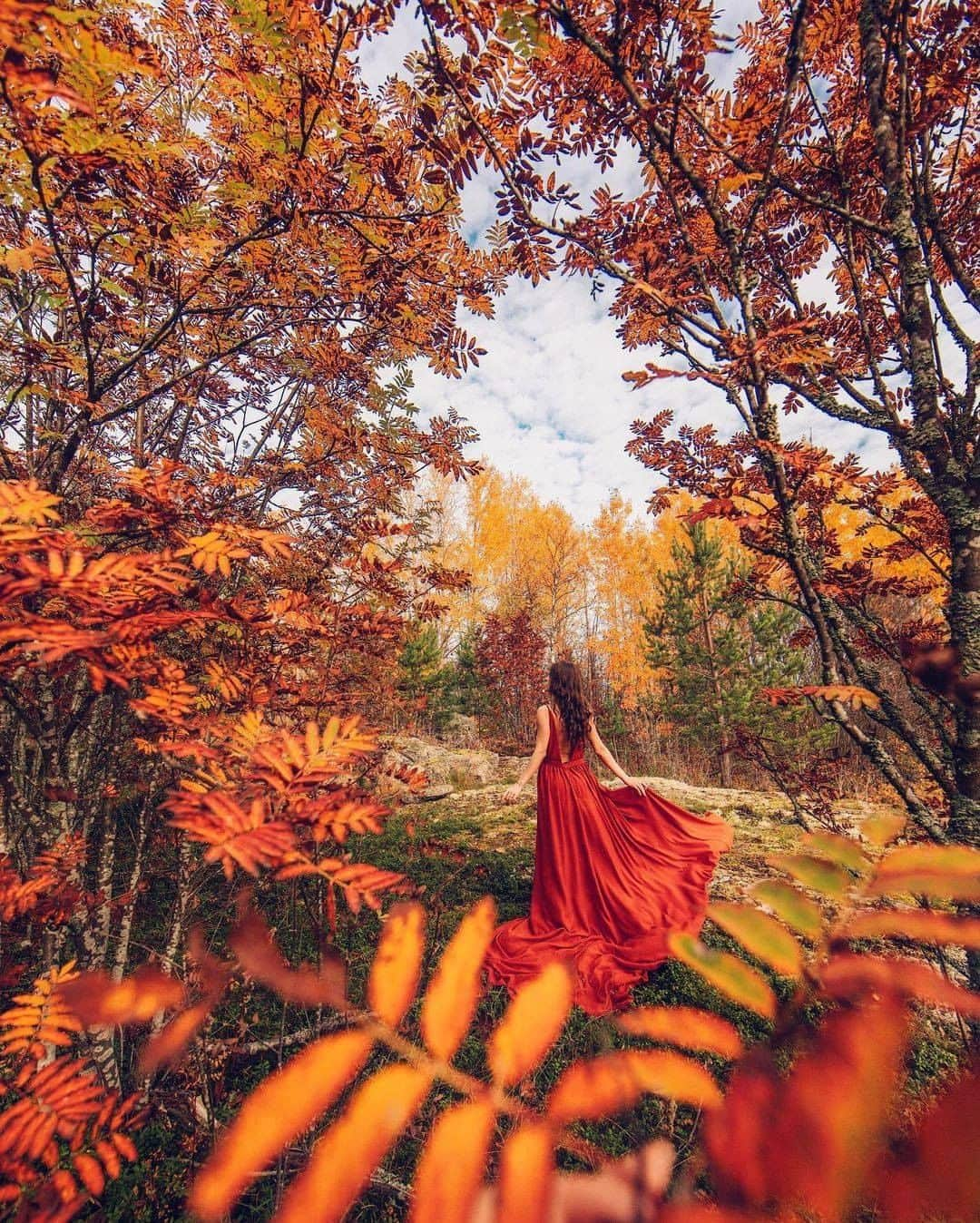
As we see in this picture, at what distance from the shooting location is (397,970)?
21.0 inches

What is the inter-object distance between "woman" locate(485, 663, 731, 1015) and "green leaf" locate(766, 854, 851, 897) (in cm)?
279

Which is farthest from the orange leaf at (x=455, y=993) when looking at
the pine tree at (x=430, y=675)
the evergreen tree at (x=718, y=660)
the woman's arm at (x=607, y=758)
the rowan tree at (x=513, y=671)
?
the rowan tree at (x=513, y=671)

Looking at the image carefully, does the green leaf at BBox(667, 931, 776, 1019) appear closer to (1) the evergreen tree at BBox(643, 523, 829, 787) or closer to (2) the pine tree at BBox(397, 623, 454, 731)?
(2) the pine tree at BBox(397, 623, 454, 731)

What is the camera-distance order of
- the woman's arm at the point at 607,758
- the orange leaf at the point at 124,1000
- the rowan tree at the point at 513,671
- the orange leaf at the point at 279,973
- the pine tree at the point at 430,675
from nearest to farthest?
1. the orange leaf at the point at 279,973
2. the orange leaf at the point at 124,1000
3. the woman's arm at the point at 607,758
4. the pine tree at the point at 430,675
5. the rowan tree at the point at 513,671

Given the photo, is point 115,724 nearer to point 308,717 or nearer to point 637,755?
point 308,717

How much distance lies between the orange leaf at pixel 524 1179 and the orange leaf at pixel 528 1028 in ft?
0.14

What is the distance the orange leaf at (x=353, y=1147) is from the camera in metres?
0.38

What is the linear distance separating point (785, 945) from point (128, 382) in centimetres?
504

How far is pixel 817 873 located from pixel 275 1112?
1.75 feet

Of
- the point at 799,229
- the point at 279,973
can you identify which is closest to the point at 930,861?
the point at 279,973

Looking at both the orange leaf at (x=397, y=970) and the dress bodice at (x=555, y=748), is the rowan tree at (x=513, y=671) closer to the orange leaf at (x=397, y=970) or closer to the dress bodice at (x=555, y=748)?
the dress bodice at (x=555, y=748)

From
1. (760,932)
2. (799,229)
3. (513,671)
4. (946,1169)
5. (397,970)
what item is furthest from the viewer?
(513,671)

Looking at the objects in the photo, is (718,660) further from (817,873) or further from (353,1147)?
(353,1147)

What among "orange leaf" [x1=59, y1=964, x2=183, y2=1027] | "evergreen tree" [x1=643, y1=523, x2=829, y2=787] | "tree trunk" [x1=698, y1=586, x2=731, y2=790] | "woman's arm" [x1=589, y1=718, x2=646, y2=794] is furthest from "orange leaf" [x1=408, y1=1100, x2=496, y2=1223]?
"tree trunk" [x1=698, y1=586, x2=731, y2=790]
